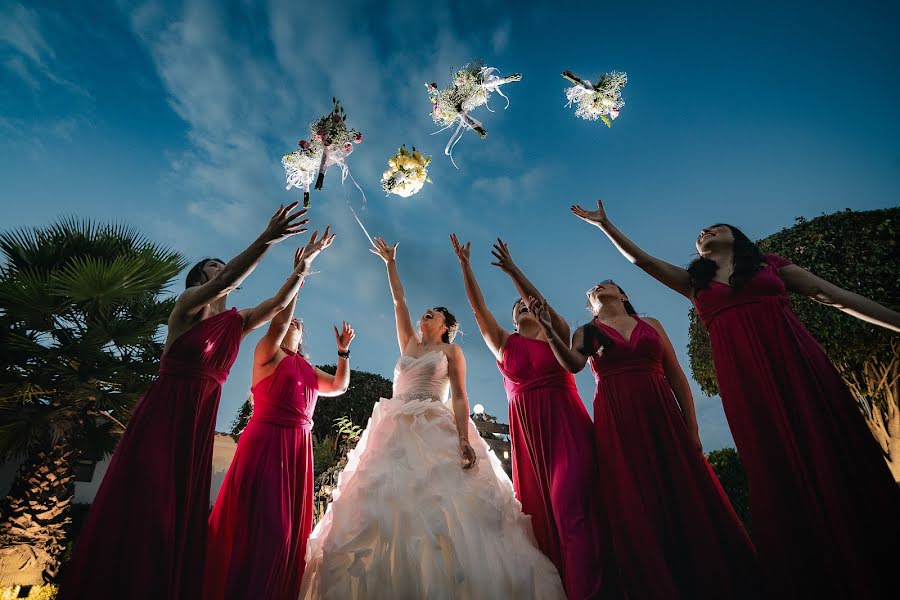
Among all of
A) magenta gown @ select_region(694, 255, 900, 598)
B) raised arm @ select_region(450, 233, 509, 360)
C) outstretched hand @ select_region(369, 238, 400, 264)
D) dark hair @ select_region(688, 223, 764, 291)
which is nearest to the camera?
magenta gown @ select_region(694, 255, 900, 598)

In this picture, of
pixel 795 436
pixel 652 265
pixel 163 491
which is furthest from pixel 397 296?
pixel 795 436

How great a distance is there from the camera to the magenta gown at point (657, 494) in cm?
255

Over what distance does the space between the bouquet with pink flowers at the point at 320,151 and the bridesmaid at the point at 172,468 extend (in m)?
1.77

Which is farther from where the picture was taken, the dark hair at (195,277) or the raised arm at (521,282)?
the raised arm at (521,282)

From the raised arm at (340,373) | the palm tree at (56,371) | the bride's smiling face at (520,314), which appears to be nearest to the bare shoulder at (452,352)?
the bride's smiling face at (520,314)

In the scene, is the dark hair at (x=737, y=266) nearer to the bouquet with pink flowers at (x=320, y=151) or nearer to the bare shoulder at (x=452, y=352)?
the bare shoulder at (x=452, y=352)

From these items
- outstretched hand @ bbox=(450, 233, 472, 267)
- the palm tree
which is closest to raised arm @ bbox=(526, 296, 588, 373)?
outstretched hand @ bbox=(450, 233, 472, 267)

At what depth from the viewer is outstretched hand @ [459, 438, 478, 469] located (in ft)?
11.1

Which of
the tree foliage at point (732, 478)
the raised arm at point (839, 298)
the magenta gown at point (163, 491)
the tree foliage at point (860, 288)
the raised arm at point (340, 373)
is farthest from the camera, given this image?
the tree foliage at point (732, 478)

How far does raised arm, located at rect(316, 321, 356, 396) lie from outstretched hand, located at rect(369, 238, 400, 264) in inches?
36.5

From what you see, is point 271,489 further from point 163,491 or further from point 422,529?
point 422,529

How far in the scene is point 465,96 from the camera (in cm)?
519

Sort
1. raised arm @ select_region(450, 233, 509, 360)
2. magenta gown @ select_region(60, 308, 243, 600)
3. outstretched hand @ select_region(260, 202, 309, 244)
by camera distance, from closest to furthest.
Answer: magenta gown @ select_region(60, 308, 243, 600)
outstretched hand @ select_region(260, 202, 309, 244)
raised arm @ select_region(450, 233, 509, 360)

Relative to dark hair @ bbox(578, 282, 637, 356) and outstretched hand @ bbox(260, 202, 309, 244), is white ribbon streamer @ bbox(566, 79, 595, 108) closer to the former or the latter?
dark hair @ bbox(578, 282, 637, 356)
